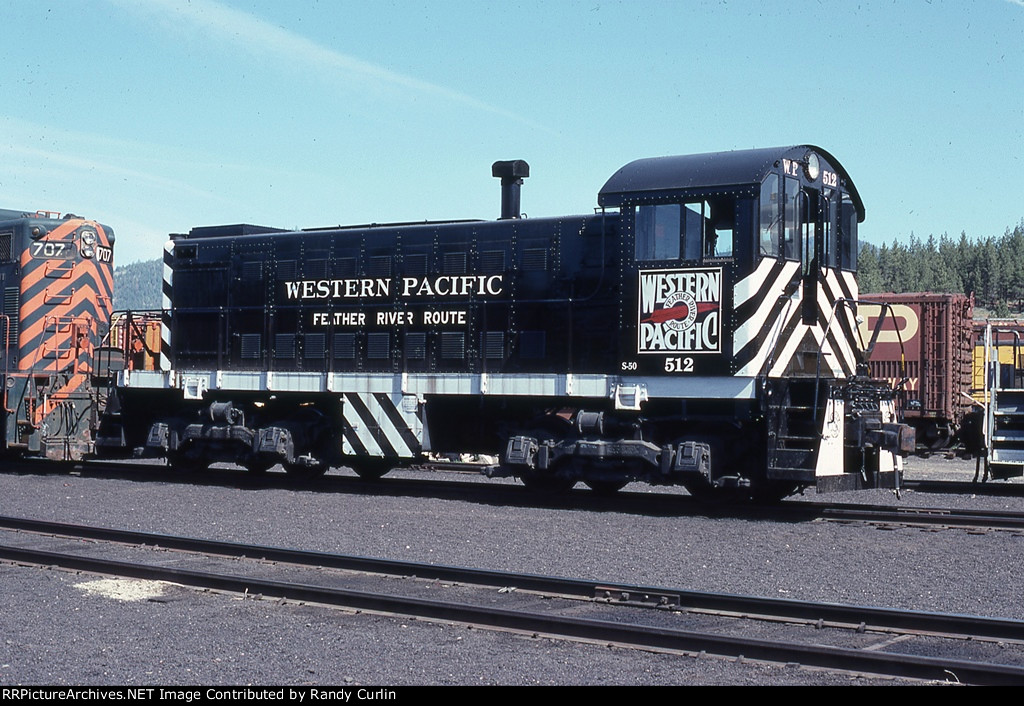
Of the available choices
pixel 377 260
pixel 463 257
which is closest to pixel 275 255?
pixel 377 260

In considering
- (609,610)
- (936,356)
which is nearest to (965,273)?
(936,356)

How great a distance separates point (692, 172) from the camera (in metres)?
12.3

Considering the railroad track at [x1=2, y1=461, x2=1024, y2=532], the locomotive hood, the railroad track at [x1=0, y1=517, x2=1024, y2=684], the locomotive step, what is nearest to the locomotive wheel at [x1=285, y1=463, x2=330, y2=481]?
the railroad track at [x1=2, y1=461, x2=1024, y2=532]

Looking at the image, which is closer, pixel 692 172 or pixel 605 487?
pixel 692 172

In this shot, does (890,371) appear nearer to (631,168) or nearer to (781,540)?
(631,168)

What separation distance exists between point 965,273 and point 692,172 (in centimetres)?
15955

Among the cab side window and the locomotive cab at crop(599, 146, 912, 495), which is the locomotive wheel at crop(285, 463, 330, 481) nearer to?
the locomotive cab at crop(599, 146, 912, 495)

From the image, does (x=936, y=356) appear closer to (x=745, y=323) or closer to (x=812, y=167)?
(x=812, y=167)

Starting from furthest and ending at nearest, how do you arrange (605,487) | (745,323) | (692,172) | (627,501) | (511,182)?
(511,182)
(605,487)
(627,501)
(692,172)
(745,323)

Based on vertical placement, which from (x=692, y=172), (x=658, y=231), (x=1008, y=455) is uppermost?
(x=692, y=172)

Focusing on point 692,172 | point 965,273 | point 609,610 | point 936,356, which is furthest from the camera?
point 965,273

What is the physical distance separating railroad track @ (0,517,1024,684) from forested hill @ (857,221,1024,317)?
5575 inches

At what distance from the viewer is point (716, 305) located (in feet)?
39.8

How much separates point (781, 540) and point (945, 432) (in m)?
11.6
